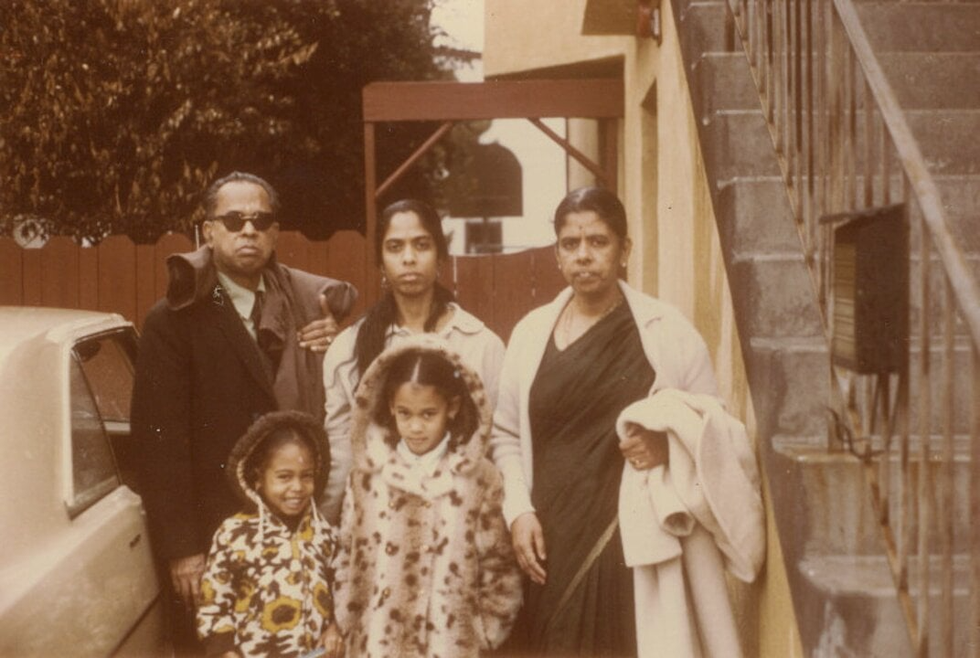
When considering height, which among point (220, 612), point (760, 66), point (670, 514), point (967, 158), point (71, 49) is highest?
point (71, 49)

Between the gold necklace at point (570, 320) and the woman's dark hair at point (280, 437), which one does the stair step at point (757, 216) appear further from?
the woman's dark hair at point (280, 437)

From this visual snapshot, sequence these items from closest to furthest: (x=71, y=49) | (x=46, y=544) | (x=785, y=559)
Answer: (x=46, y=544), (x=785, y=559), (x=71, y=49)

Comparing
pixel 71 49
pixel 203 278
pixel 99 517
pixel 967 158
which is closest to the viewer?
pixel 99 517

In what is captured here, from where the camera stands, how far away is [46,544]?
9.12ft

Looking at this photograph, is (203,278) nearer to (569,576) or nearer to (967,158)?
(569,576)

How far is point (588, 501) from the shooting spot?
10.9 feet

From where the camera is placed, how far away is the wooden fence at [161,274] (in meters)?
8.05

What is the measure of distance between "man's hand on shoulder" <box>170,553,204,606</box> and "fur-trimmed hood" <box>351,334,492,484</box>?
1.98ft

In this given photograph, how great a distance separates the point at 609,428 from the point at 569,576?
424mm

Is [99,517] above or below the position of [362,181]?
below

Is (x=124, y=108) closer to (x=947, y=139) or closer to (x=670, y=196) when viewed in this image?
(x=670, y=196)

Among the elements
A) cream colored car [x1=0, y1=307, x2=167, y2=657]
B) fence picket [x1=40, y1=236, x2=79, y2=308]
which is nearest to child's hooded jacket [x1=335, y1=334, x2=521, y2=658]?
cream colored car [x1=0, y1=307, x2=167, y2=657]

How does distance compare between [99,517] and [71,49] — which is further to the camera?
[71,49]

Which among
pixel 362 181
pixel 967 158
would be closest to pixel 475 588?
pixel 967 158
